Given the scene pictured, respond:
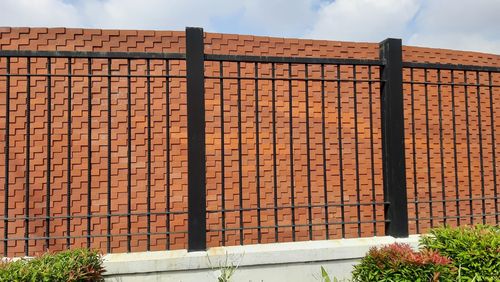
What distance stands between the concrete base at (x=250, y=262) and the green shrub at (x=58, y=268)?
0.96 feet

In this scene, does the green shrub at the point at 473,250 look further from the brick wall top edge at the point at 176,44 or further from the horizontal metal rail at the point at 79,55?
the brick wall top edge at the point at 176,44

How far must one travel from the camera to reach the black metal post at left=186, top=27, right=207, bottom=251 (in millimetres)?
2955

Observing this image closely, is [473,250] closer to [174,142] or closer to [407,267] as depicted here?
[407,267]

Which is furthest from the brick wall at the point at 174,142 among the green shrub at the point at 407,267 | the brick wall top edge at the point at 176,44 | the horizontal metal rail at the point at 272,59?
the green shrub at the point at 407,267

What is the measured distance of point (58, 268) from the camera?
2.21 meters

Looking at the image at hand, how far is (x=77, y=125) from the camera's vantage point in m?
5.26

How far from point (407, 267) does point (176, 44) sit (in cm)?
469

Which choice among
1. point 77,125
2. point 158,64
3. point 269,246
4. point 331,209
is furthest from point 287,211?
point 77,125

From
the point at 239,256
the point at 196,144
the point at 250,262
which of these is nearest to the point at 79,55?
Result: the point at 196,144

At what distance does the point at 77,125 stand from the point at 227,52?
2664 mm

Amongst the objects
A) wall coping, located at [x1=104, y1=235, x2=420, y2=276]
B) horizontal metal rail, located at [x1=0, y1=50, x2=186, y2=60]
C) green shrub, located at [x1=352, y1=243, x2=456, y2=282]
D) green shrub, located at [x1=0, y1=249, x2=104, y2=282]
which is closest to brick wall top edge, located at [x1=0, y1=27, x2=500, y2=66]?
horizontal metal rail, located at [x1=0, y1=50, x2=186, y2=60]


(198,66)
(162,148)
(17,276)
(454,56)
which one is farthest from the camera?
(454,56)

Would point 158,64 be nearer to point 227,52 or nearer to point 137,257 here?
point 227,52

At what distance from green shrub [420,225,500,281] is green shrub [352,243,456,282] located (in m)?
0.15
